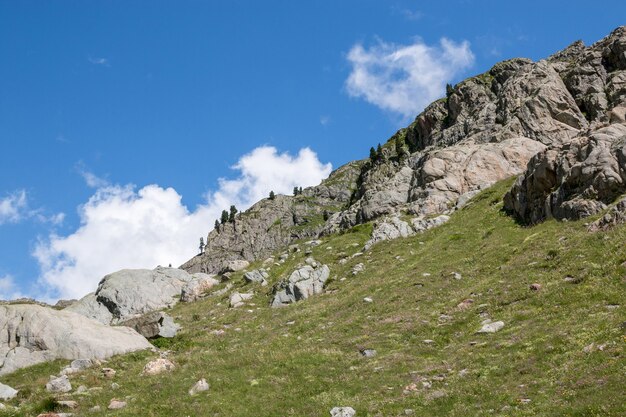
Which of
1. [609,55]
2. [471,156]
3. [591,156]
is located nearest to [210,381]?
[591,156]

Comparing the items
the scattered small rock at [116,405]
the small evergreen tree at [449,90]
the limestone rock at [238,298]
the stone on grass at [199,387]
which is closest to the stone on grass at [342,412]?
the stone on grass at [199,387]

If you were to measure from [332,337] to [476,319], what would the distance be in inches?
383

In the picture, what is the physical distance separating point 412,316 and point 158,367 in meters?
16.9

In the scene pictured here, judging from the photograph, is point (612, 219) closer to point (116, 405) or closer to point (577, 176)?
point (577, 176)

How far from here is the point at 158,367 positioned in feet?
103

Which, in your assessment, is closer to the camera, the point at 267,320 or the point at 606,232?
the point at 606,232

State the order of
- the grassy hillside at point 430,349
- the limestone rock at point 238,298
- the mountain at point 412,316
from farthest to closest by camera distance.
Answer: the limestone rock at point 238,298
the mountain at point 412,316
the grassy hillside at point 430,349

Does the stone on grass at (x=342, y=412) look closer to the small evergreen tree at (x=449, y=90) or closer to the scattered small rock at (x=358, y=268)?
the scattered small rock at (x=358, y=268)

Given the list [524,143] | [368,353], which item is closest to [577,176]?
[368,353]

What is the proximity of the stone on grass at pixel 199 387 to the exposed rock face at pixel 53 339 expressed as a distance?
1297cm

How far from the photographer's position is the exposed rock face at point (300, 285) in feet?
172

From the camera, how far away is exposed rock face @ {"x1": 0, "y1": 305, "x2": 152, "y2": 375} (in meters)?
36.8

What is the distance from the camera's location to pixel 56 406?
82.2ft

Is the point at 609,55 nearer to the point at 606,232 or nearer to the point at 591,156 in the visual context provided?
the point at 591,156
